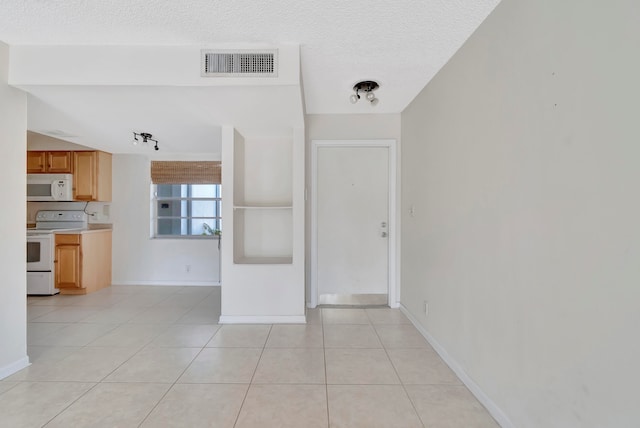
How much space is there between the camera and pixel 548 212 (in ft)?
4.15

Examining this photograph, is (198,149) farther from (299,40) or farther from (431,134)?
(431,134)

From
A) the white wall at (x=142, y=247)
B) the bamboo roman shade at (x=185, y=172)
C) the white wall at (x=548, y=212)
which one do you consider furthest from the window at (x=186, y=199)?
the white wall at (x=548, y=212)

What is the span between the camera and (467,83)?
1.97m

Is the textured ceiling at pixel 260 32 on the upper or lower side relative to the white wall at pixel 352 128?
upper

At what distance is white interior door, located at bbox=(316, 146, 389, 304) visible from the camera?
11.8ft

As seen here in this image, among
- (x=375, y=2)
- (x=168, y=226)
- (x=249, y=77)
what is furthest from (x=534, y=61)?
(x=168, y=226)

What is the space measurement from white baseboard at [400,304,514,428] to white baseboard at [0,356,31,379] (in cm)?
316

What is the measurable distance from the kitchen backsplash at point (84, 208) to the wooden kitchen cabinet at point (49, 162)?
54cm

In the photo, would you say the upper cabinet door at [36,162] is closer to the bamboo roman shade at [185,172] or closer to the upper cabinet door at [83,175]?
the upper cabinet door at [83,175]

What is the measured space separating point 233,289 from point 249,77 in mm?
2062

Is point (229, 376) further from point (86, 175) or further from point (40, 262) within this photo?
point (86, 175)

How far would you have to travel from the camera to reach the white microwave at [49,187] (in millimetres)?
4246

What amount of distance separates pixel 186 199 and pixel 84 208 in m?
1.56

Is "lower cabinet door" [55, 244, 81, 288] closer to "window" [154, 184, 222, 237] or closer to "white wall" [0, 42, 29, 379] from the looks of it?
"window" [154, 184, 222, 237]
